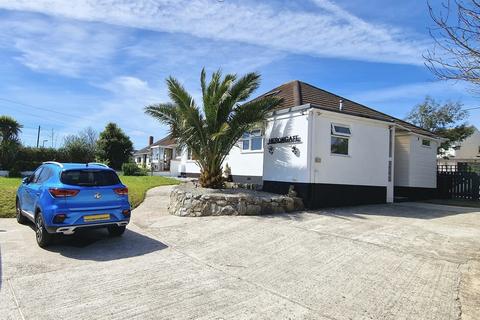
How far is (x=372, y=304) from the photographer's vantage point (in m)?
4.93

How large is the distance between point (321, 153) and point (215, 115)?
13.5 ft

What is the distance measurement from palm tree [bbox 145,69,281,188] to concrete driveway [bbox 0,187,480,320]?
3.51 metres

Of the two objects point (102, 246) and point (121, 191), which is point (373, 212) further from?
point (102, 246)

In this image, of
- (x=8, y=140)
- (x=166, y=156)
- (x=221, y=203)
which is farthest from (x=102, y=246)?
(x=166, y=156)

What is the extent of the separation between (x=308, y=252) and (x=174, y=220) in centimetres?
505

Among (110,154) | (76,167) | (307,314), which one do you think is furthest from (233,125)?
(110,154)

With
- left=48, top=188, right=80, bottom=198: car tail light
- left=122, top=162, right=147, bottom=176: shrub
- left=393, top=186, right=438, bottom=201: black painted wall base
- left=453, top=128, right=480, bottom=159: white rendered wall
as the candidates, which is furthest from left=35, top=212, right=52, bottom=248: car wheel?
left=453, top=128, right=480, bottom=159: white rendered wall

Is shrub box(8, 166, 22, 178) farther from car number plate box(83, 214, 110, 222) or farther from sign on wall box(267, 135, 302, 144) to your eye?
car number plate box(83, 214, 110, 222)

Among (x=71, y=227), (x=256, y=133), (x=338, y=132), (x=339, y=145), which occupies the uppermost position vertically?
(x=256, y=133)

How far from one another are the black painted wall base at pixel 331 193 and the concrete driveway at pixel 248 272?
2.62m

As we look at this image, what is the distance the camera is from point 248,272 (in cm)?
629

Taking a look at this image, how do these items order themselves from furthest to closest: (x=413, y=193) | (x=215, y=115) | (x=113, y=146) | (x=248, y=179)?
(x=113, y=146) < (x=413, y=193) < (x=248, y=179) < (x=215, y=115)

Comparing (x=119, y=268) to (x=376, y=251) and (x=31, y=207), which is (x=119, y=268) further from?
(x=376, y=251)

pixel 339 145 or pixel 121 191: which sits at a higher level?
pixel 339 145
